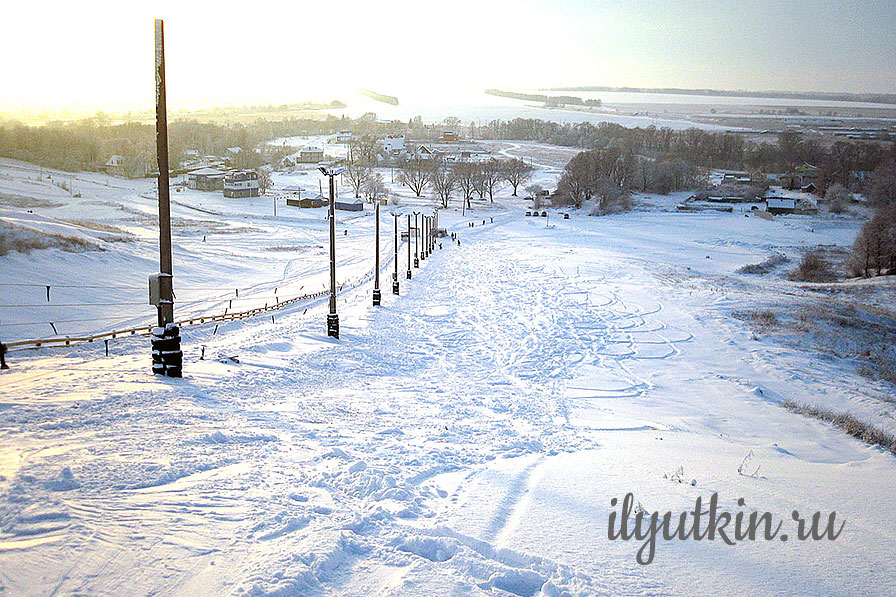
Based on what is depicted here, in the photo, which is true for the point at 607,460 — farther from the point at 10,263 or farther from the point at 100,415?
the point at 10,263

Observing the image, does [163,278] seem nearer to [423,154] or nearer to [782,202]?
[782,202]

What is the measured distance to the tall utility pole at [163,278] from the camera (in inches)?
478

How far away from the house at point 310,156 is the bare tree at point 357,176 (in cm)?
3671

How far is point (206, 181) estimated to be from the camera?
3989 inches

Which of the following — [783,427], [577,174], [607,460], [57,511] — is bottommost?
[783,427]

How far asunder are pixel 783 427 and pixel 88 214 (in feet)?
209

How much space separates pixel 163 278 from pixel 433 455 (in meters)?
7.19

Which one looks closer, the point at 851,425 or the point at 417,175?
the point at 851,425

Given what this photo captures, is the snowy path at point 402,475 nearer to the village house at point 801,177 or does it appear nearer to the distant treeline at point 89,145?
the distant treeline at point 89,145

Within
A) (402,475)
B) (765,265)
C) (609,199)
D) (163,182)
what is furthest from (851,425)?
(609,199)

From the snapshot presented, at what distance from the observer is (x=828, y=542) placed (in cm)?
602

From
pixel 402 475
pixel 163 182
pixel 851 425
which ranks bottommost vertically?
pixel 851 425

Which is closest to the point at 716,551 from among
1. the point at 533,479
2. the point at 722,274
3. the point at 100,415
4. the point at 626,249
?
the point at 533,479

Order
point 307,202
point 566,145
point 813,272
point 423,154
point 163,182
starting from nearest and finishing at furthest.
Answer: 1. point 163,182
2. point 813,272
3. point 307,202
4. point 423,154
5. point 566,145
